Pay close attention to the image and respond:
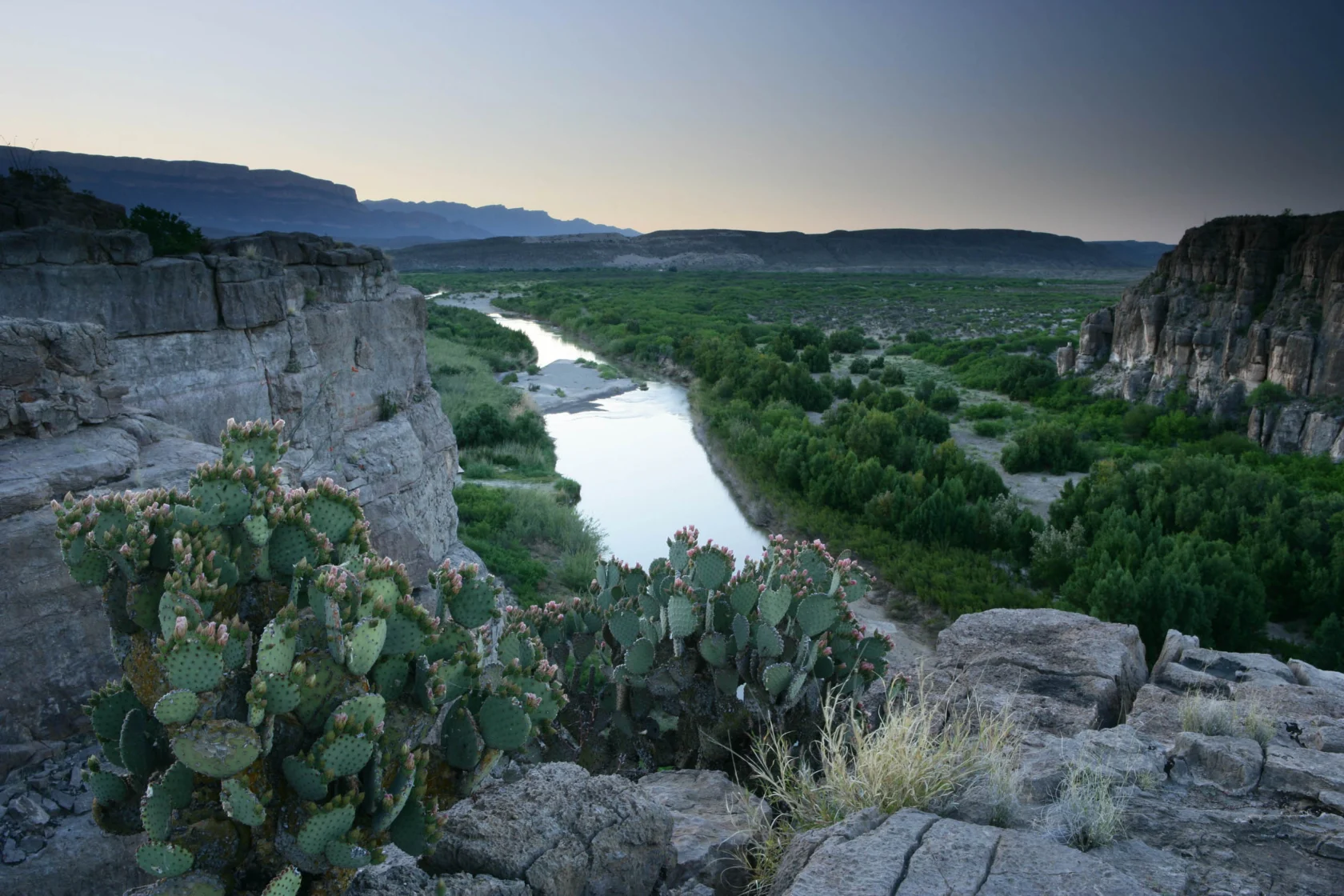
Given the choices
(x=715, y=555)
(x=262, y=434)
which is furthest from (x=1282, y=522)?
(x=262, y=434)

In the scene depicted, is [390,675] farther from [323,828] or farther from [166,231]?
[166,231]

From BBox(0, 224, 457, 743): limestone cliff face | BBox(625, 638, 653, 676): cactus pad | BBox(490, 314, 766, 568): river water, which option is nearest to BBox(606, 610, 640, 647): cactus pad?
BBox(625, 638, 653, 676): cactus pad

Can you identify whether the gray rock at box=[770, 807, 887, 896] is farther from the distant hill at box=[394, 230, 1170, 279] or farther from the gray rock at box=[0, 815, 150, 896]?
the distant hill at box=[394, 230, 1170, 279]

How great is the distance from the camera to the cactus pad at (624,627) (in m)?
6.03

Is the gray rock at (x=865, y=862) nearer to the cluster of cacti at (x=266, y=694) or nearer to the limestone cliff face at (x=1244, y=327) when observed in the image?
the cluster of cacti at (x=266, y=694)

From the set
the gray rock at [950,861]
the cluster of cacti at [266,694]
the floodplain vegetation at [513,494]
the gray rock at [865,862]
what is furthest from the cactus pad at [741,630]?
the floodplain vegetation at [513,494]

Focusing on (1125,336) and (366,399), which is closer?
(366,399)

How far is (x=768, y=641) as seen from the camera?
5.71 metres

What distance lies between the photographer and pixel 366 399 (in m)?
10.5

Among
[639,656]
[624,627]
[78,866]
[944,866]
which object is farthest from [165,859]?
[624,627]

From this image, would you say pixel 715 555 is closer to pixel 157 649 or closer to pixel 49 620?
pixel 157 649

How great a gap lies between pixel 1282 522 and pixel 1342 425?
7.52 metres

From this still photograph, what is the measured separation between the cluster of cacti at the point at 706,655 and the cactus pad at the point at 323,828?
2710 millimetres

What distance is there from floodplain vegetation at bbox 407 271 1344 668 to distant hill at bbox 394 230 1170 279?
11078 centimetres
